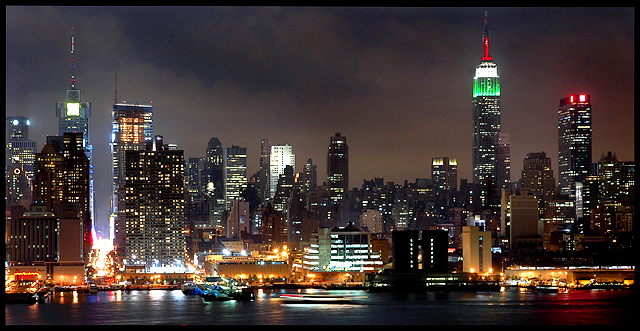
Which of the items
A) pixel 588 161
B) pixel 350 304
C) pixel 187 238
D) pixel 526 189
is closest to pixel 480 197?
pixel 526 189

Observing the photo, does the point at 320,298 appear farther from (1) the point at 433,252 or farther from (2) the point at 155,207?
(2) the point at 155,207

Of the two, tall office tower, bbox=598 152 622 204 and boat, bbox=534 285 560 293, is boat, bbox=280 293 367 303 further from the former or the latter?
tall office tower, bbox=598 152 622 204

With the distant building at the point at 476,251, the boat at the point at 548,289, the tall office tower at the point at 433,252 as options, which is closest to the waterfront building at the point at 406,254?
the tall office tower at the point at 433,252

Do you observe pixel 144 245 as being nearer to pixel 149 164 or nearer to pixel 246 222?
pixel 149 164

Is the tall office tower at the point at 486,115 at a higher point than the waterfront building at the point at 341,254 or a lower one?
higher

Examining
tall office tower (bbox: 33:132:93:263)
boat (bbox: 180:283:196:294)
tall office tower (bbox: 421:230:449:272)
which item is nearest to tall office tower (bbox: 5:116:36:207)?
tall office tower (bbox: 33:132:93:263)

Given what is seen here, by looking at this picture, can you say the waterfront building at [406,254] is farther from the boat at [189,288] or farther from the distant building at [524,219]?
the distant building at [524,219]
